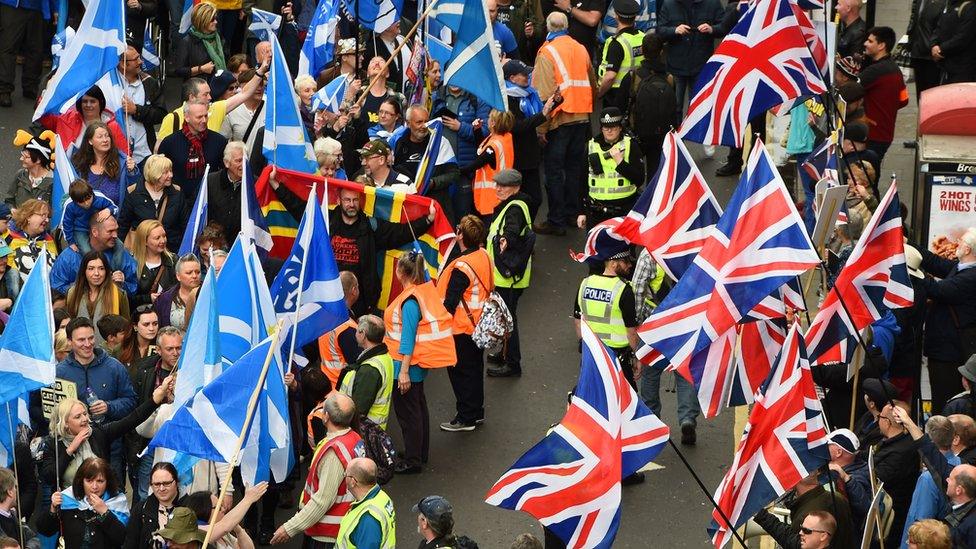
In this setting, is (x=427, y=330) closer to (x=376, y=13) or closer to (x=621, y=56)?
(x=376, y=13)

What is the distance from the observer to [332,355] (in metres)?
14.5

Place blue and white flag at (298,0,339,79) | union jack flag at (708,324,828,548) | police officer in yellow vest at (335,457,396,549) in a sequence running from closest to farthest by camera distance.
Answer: union jack flag at (708,324,828,548) < police officer in yellow vest at (335,457,396,549) < blue and white flag at (298,0,339,79)

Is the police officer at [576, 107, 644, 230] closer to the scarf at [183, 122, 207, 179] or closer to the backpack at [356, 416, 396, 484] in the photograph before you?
A: the scarf at [183, 122, 207, 179]

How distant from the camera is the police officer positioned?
16938 millimetres

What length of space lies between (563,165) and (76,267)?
225 inches

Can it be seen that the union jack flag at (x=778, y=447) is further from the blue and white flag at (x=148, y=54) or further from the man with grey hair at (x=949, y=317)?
the blue and white flag at (x=148, y=54)

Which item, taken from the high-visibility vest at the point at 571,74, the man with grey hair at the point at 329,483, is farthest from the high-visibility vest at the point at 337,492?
the high-visibility vest at the point at 571,74

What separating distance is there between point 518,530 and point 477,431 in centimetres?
175

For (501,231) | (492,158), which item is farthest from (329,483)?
(492,158)

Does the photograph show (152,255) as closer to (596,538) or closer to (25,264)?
(25,264)

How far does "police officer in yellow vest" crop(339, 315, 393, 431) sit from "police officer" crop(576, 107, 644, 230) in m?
3.92

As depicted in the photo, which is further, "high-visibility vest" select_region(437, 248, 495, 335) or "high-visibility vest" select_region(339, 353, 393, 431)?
"high-visibility vest" select_region(437, 248, 495, 335)

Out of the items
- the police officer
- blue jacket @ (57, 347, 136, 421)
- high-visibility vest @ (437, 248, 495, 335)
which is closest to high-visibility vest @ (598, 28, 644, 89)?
the police officer

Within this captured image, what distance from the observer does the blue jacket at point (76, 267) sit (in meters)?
14.6
